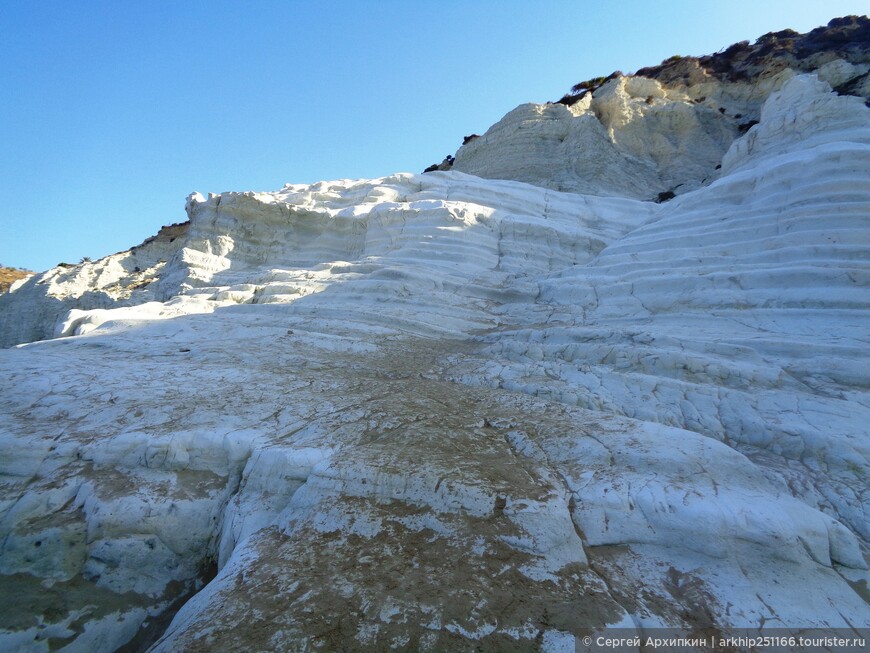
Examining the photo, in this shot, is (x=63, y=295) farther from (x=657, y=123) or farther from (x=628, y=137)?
(x=657, y=123)

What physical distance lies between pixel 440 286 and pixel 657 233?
177 inches

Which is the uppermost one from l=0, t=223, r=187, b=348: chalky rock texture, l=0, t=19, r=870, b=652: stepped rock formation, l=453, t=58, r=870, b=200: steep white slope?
l=453, t=58, r=870, b=200: steep white slope

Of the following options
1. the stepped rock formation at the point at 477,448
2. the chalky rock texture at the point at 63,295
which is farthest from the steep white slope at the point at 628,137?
the chalky rock texture at the point at 63,295

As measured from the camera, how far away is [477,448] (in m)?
3.79

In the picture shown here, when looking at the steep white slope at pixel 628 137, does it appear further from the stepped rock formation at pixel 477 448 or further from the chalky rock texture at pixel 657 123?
the stepped rock formation at pixel 477 448

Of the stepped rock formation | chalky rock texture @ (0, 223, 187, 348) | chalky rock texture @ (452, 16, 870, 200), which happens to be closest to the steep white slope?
chalky rock texture @ (452, 16, 870, 200)

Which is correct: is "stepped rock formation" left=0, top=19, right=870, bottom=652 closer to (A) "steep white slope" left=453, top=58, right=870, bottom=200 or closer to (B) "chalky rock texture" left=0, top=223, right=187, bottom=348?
(B) "chalky rock texture" left=0, top=223, right=187, bottom=348

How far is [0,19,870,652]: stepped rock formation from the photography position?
2447mm

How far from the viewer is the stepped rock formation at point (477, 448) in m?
2.45

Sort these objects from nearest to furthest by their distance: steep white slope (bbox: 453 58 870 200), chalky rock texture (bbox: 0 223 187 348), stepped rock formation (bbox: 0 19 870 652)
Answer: stepped rock formation (bbox: 0 19 870 652) → chalky rock texture (bbox: 0 223 187 348) → steep white slope (bbox: 453 58 870 200)

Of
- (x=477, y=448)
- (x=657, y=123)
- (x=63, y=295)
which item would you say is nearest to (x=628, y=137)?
(x=657, y=123)

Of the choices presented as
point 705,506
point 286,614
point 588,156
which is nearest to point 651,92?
point 588,156

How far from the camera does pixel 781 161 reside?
8.61m

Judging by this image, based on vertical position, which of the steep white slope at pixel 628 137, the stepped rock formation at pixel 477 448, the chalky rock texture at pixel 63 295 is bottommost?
the stepped rock formation at pixel 477 448
